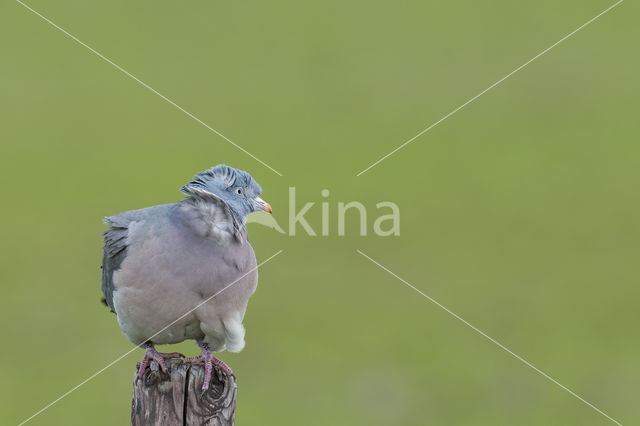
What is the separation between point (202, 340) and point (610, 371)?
1051 centimetres

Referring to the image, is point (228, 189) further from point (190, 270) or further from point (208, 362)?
point (208, 362)

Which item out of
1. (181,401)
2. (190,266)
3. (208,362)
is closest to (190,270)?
(190,266)

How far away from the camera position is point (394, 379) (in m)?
14.9

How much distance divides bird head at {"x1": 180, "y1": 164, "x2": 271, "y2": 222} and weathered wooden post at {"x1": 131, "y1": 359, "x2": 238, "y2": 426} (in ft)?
3.30

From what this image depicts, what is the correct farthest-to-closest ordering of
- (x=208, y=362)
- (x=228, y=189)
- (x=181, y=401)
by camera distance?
(x=228, y=189) → (x=208, y=362) → (x=181, y=401)

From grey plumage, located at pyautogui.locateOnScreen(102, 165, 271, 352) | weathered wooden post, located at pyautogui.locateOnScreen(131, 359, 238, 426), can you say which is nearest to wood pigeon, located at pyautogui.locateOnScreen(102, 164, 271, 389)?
grey plumage, located at pyautogui.locateOnScreen(102, 165, 271, 352)

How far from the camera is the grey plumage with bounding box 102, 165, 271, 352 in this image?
6.15 m

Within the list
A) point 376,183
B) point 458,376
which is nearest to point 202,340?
point 458,376

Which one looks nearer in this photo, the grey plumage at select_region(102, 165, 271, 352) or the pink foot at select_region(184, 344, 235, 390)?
the pink foot at select_region(184, 344, 235, 390)

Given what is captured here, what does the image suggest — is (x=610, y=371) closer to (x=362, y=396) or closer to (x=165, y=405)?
(x=362, y=396)

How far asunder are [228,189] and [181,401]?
4.23 feet

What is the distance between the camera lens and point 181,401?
5926 millimetres

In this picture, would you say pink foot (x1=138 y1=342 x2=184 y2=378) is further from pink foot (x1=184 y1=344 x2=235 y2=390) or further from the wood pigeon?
pink foot (x1=184 y1=344 x2=235 y2=390)

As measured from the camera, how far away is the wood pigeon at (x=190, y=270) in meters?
6.15
